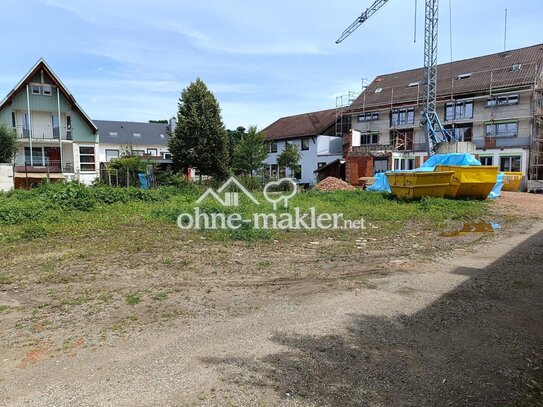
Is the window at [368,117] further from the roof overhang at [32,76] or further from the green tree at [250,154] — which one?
the roof overhang at [32,76]

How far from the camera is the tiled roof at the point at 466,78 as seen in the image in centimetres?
3422

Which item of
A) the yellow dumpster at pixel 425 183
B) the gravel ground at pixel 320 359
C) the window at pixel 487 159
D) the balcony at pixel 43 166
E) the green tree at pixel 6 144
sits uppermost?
the green tree at pixel 6 144

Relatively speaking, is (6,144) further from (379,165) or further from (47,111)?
(379,165)

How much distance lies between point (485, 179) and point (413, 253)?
10.9 meters

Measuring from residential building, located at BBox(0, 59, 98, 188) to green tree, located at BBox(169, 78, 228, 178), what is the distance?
7051mm

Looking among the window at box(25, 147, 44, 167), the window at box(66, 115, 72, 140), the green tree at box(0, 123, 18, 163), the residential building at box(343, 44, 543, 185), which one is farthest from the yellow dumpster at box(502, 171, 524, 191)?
the window at box(25, 147, 44, 167)

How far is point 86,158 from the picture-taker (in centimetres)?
3228

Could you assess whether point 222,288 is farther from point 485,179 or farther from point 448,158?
point 448,158

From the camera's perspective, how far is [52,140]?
99.3 feet


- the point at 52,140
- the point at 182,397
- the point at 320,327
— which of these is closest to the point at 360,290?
the point at 320,327

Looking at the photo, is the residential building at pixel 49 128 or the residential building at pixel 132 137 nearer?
the residential building at pixel 49 128

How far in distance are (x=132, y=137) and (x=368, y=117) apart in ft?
104

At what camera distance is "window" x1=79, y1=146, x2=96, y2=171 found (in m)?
32.0

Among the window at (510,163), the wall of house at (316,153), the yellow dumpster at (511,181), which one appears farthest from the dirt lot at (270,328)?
the wall of house at (316,153)
